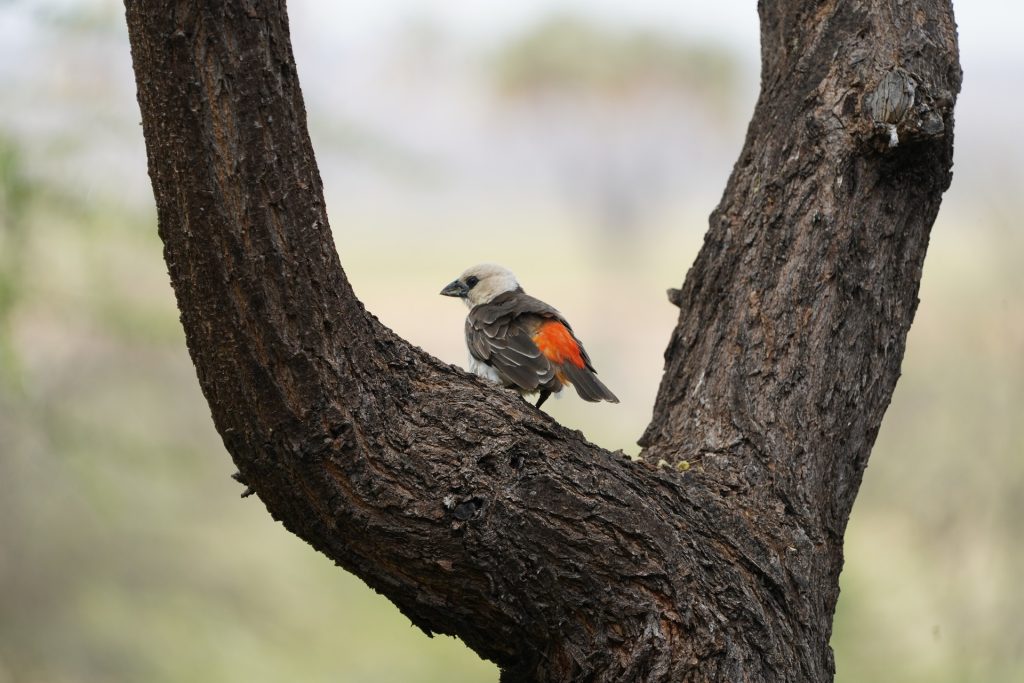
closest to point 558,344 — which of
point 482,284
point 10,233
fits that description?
point 482,284

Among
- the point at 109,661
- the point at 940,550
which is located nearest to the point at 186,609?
the point at 109,661

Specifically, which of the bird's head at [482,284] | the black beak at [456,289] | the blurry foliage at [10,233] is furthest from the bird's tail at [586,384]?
the blurry foliage at [10,233]

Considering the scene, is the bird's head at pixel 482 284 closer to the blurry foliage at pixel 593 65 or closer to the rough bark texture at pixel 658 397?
the rough bark texture at pixel 658 397

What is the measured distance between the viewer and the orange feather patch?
A: 13.3 feet

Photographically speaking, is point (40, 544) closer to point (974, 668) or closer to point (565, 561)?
point (974, 668)

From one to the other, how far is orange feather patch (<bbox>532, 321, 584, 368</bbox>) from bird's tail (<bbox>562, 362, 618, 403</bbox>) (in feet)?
0.10

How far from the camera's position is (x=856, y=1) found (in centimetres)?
326

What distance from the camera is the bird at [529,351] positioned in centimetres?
400

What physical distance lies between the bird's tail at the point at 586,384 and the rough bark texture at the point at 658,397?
0.54 metres

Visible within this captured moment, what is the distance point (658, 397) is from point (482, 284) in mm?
1784

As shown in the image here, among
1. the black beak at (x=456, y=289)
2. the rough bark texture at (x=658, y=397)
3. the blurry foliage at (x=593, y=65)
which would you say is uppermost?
the blurry foliage at (x=593, y=65)

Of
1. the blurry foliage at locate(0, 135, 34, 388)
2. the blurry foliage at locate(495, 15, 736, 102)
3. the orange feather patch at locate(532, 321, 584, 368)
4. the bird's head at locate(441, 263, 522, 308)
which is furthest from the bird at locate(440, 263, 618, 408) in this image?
the blurry foliage at locate(495, 15, 736, 102)

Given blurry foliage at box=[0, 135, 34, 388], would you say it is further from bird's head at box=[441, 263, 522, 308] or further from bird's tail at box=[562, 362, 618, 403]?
bird's tail at box=[562, 362, 618, 403]

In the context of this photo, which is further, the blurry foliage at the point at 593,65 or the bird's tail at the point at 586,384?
the blurry foliage at the point at 593,65
